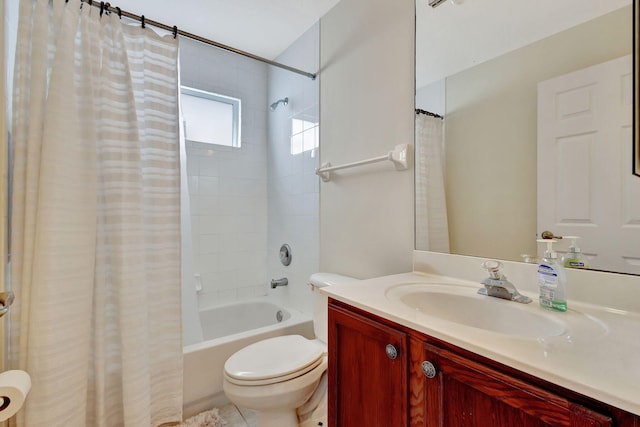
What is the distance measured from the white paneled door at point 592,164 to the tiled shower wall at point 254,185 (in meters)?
1.29

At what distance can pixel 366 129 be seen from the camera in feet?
5.10

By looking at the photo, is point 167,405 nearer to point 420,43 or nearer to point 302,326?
point 302,326

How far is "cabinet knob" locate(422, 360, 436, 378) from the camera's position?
0.66 metres

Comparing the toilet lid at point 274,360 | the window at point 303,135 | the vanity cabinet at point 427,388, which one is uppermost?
the window at point 303,135

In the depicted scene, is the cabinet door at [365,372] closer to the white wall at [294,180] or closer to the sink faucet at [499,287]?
the sink faucet at [499,287]

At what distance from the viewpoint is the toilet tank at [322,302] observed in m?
1.50

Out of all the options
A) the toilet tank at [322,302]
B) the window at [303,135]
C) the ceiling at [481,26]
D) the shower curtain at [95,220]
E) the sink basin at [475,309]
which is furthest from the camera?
the window at [303,135]

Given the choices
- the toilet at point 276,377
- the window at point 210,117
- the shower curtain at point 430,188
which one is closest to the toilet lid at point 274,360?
the toilet at point 276,377

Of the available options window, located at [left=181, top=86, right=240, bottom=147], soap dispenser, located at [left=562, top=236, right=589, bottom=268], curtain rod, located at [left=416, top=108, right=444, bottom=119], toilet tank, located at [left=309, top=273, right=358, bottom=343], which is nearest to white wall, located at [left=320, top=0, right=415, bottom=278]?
curtain rod, located at [left=416, top=108, right=444, bottom=119]

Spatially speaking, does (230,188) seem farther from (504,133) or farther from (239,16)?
(504,133)

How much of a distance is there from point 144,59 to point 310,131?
3.34 ft

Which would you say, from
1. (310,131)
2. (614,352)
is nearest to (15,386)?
(614,352)

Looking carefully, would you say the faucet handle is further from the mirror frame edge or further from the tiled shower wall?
the tiled shower wall

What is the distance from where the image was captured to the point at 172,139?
1.43 m
